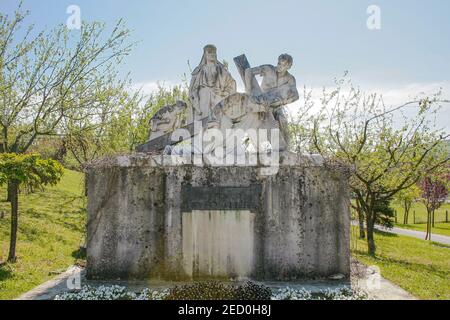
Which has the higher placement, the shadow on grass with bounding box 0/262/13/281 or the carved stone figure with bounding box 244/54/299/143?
the carved stone figure with bounding box 244/54/299/143

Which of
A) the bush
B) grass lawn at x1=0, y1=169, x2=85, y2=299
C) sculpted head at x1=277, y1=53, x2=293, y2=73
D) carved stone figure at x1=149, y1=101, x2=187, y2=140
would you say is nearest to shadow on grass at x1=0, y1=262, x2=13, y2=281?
grass lawn at x1=0, y1=169, x2=85, y2=299

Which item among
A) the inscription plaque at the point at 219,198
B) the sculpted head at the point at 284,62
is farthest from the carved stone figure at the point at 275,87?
the inscription plaque at the point at 219,198

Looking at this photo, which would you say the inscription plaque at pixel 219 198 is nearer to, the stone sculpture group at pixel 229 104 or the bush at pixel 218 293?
the stone sculpture group at pixel 229 104

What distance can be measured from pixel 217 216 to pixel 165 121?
7.96ft

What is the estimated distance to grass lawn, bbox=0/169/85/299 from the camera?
8273 millimetres

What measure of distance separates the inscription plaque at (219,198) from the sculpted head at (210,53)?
2.95 metres

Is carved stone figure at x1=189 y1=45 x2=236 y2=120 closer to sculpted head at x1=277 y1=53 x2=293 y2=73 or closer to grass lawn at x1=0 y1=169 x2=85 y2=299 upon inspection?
sculpted head at x1=277 y1=53 x2=293 y2=73

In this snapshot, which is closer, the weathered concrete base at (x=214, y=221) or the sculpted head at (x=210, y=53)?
the weathered concrete base at (x=214, y=221)

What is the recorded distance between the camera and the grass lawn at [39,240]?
8.27m

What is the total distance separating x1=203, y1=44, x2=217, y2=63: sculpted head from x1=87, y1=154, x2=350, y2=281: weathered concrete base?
8.65 ft

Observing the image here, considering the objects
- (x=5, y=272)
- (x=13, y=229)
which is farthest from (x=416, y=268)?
(x=13, y=229)

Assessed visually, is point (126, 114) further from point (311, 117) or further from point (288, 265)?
point (288, 265)

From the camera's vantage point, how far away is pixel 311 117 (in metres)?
16.1
